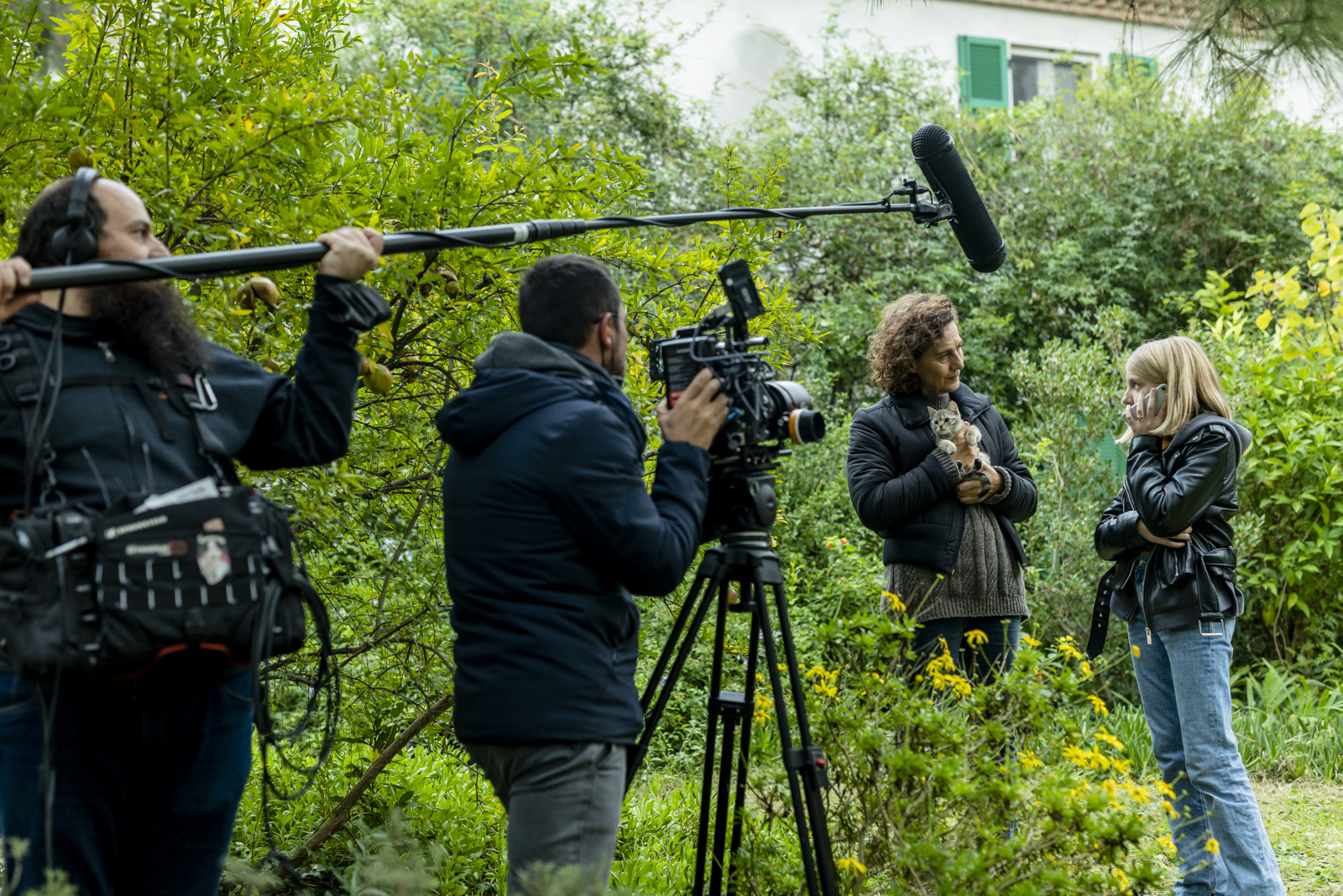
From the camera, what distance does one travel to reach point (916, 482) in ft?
11.6

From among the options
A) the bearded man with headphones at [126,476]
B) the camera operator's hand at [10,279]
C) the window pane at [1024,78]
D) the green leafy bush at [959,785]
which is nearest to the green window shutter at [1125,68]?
the window pane at [1024,78]

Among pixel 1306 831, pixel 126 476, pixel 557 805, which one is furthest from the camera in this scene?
pixel 1306 831

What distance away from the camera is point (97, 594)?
6.12 feet

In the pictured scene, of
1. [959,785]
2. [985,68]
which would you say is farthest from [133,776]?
[985,68]

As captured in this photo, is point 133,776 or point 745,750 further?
point 745,750

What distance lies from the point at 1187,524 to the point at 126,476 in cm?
299

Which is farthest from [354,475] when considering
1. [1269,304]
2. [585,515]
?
[1269,304]

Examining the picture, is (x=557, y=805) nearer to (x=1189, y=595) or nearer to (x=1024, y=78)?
(x=1189, y=595)

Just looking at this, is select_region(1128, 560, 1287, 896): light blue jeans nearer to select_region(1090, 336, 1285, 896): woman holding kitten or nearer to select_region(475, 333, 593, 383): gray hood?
select_region(1090, 336, 1285, 896): woman holding kitten

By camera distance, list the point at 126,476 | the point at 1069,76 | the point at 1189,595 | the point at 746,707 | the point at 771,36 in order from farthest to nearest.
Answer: the point at 1069,76 → the point at 771,36 → the point at 1189,595 → the point at 746,707 → the point at 126,476

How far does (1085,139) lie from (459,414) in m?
8.27

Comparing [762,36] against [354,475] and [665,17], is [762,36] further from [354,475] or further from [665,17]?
[354,475]

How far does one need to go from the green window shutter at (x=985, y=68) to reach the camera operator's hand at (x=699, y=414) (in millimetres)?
10294

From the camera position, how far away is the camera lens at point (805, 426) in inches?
98.3
